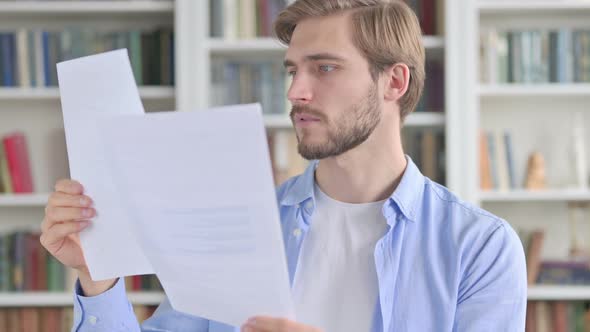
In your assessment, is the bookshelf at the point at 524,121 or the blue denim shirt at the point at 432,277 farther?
the bookshelf at the point at 524,121

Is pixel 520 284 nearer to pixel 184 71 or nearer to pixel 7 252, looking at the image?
pixel 184 71

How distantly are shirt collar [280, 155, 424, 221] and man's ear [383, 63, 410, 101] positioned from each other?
126 millimetres

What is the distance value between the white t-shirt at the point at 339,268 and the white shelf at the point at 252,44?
1.56 meters

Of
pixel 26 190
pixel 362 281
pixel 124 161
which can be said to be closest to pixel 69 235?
pixel 124 161

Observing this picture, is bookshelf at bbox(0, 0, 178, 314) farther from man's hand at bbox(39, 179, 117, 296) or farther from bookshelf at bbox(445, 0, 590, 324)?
man's hand at bbox(39, 179, 117, 296)

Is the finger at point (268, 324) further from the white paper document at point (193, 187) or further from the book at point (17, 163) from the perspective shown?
the book at point (17, 163)

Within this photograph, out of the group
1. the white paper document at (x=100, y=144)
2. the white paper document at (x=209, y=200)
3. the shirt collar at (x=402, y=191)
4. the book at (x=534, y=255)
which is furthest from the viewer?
the book at (x=534, y=255)

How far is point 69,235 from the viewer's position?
1.18 m

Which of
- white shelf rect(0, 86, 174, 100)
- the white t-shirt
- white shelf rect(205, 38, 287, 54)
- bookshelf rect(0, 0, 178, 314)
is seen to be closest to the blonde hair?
the white t-shirt

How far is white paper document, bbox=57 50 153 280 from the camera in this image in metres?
1.01

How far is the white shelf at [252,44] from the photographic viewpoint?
2807 mm

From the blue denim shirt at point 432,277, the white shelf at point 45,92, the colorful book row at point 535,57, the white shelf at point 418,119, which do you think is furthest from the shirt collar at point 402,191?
the colorful book row at point 535,57

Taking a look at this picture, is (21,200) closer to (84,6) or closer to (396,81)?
(84,6)

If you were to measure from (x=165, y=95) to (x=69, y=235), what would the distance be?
1.73m
